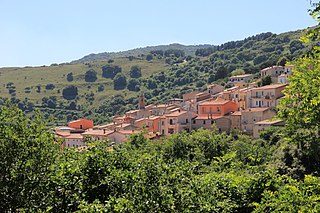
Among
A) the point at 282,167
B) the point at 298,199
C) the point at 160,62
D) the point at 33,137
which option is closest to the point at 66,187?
the point at 33,137

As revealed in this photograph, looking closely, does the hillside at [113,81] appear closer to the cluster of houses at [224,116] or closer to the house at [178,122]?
the cluster of houses at [224,116]

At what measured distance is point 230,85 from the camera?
9019 centimetres

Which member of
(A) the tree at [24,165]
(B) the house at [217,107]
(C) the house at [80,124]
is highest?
(A) the tree at [24,165]

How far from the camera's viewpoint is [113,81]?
154 metres

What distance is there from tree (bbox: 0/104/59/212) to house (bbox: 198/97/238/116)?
5548 centimetres

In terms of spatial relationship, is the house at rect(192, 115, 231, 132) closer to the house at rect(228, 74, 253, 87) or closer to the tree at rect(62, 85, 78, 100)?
the house at rect(228, 74, 253, 87)

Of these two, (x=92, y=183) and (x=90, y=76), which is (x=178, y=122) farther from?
(x=90, y=76)

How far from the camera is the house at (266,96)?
204 ft

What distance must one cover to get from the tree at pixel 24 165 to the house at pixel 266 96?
2091 inches

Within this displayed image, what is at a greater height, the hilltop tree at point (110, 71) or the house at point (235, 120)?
the hilltop tree at point (110, 71)

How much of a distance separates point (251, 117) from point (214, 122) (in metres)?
5.69

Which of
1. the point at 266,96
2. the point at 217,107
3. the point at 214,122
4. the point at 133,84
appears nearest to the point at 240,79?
the point at 217,107

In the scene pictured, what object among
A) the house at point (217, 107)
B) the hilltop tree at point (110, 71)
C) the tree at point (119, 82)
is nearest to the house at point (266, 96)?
the house at point (217, 107)

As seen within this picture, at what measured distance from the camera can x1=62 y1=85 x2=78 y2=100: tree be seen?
139 meters
